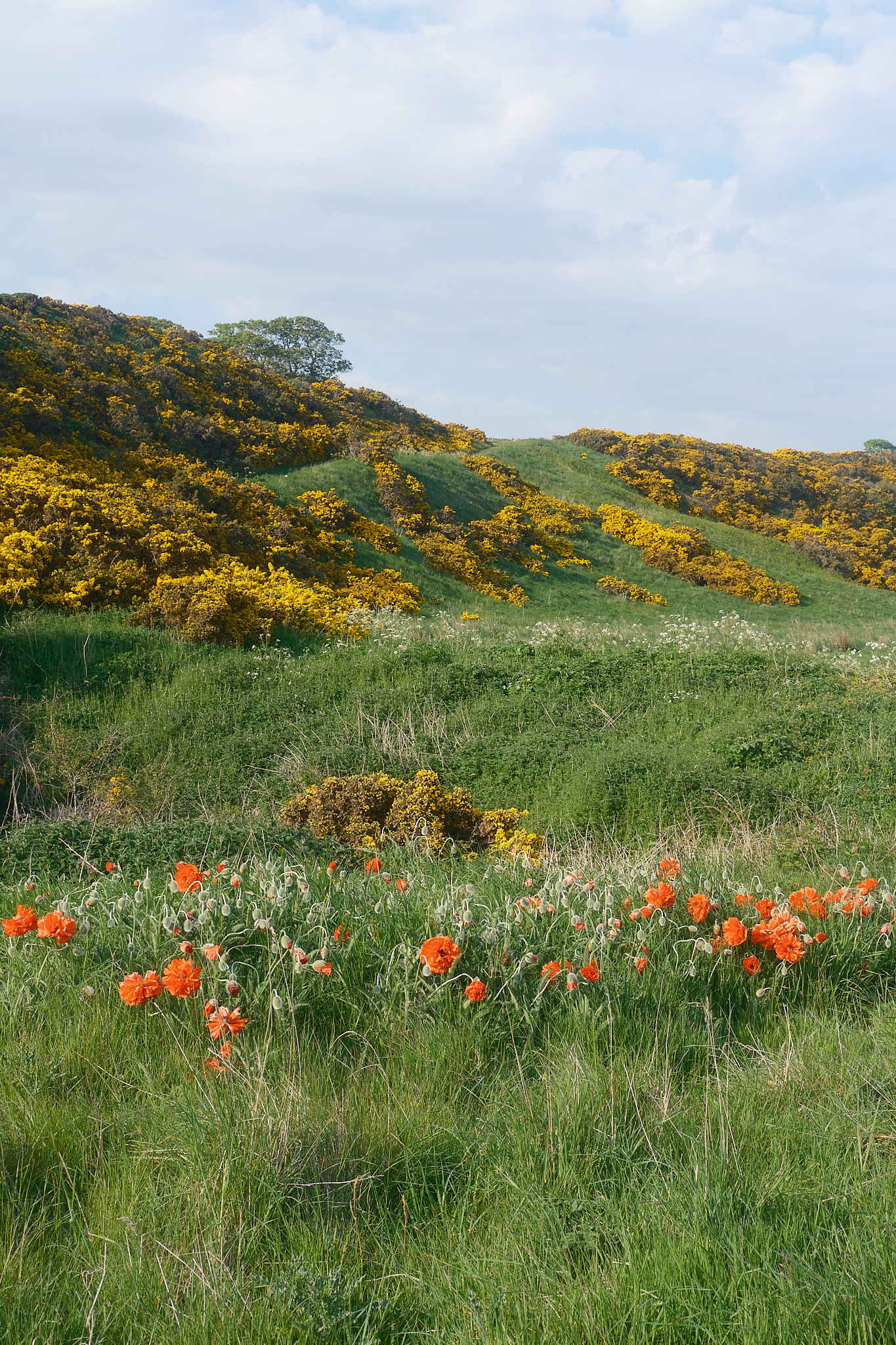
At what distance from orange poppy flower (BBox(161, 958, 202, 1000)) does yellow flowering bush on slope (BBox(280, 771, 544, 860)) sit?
370 cm

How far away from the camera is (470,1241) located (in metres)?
2.09

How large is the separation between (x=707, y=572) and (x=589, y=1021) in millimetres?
25376

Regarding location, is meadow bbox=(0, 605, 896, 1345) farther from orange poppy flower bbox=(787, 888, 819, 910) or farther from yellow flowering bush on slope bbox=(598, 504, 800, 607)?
yellow flowering bush on slope bbox=(598, 504, 800, 607)

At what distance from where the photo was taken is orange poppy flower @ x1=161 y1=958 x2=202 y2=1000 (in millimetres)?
2766

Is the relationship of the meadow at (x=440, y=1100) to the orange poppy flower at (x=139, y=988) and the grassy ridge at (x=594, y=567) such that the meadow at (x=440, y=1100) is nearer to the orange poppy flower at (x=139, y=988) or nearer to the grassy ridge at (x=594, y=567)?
the orange poppy flower at (x=139, y=988)

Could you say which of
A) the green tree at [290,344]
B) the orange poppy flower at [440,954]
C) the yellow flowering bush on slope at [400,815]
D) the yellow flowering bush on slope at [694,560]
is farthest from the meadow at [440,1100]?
the green tree at [290,344]

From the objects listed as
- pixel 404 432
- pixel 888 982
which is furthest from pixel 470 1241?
pixel 404 432

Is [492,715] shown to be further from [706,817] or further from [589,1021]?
[589,1021]

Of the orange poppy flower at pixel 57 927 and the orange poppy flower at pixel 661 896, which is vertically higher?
the orange poppy flower at pixel 661 896

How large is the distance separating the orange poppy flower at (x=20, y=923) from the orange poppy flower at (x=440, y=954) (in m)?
1.52

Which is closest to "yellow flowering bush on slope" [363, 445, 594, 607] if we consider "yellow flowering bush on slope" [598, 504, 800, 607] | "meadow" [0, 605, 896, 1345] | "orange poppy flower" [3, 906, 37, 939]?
"yellow flowering bush on slope" [598, 504, 800, 607]

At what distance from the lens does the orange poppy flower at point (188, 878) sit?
11.4ft

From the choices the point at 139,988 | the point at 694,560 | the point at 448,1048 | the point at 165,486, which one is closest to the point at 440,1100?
the point at 448,1048

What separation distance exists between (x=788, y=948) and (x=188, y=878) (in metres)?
2.53
